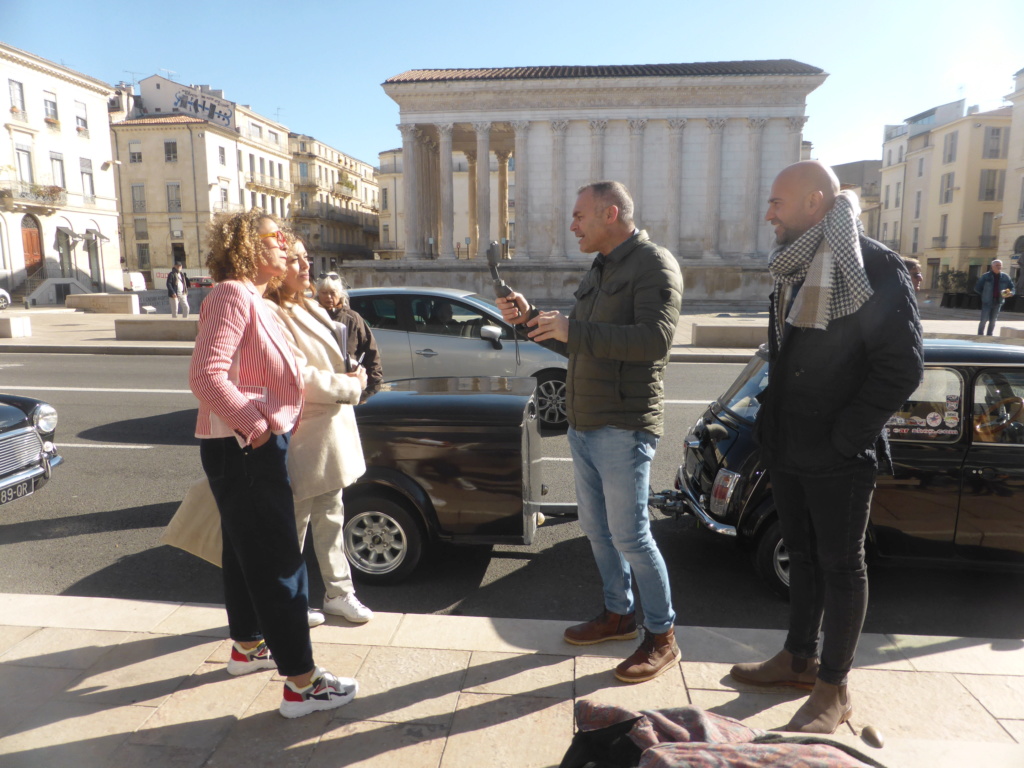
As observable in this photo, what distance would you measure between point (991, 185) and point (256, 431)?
6158 centimetres

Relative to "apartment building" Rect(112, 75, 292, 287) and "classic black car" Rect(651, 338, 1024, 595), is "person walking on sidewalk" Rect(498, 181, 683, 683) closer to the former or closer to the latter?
"classic black car" Rect(651, 338, 1024, 595)

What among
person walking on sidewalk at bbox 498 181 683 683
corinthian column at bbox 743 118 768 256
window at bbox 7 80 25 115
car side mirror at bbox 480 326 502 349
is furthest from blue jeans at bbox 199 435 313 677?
window at bbox 7 80 25 115

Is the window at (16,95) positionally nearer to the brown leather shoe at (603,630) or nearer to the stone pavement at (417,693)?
the stone pavement at (417,693)

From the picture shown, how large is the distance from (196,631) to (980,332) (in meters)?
19.4

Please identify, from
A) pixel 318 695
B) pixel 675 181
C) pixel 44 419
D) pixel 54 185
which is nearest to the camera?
pixel 318 695

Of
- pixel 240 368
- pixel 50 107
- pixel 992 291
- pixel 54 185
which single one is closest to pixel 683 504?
pixel 240 368

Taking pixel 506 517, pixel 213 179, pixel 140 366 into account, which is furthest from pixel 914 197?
pixel 506 517

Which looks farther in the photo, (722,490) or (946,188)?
(946,188)

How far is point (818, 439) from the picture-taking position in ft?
8.47

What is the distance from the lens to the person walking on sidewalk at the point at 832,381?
242 cm

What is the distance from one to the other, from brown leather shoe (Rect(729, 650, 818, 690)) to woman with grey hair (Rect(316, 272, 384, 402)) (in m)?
3.08

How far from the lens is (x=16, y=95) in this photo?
129 ft

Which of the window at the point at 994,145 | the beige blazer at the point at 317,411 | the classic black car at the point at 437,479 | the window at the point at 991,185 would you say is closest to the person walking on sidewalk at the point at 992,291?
the classic black car at the point at 437,479

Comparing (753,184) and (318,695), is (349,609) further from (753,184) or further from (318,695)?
(753,184)
